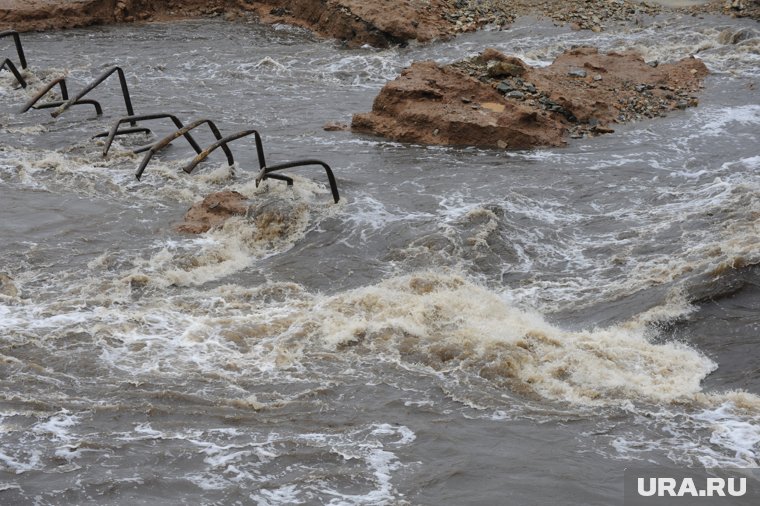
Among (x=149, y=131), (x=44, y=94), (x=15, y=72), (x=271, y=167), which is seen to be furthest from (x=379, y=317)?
(x=15, y=72)

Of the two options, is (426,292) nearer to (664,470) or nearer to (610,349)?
(610,349)

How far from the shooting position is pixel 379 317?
8281 mm

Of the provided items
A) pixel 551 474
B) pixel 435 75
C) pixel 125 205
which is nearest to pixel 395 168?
pixel 435 75

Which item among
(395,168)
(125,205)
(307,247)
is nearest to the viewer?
(307,247)

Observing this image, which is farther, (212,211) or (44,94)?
(44,94)

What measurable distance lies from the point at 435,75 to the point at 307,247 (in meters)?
4.77

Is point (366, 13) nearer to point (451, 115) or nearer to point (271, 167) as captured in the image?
point (451, 115)

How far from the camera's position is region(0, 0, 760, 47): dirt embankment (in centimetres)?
1811

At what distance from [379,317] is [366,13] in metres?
11.2

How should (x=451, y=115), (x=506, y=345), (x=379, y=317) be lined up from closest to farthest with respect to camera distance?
1. (x=506, y=345)
2. (x=379, y=317)
3. (x=451, y=115)

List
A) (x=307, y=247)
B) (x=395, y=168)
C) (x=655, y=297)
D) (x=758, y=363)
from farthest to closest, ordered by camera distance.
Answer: (x=395, y=168) → (x=307, y=247) → (x=655, y=297) → (x=758, y=363)

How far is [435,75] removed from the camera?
45.0 ft

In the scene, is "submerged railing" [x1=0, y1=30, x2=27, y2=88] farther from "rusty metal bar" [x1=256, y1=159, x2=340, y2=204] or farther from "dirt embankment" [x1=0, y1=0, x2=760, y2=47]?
"rusty metal bar" [x1=256, y1=159, x2=340, y2=204]

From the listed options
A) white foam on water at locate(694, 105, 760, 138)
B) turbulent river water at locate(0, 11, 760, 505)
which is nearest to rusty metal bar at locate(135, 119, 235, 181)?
turbulent river water at locate(0, 11, 760, 505)
